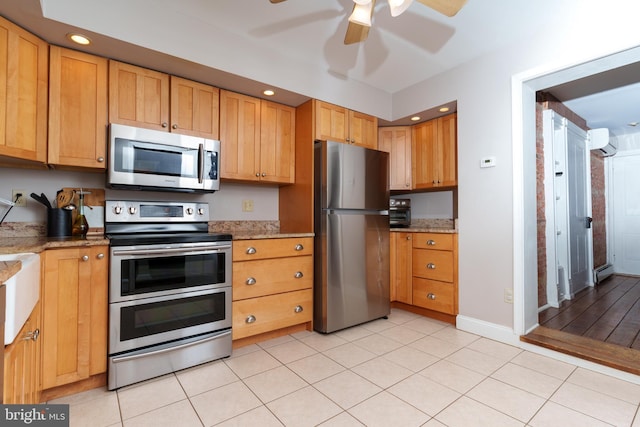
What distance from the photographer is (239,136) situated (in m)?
2.69

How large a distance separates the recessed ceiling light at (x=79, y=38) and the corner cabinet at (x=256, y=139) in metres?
0.94

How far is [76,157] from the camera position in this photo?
2008 mm

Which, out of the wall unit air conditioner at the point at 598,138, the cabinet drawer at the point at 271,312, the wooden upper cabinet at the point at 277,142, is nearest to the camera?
the cabinet drawer at the point at 271,312

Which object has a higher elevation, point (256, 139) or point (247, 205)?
point (256, 139)

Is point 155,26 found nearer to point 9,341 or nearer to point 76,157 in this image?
point 76,157

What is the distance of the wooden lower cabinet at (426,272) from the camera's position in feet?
9.57

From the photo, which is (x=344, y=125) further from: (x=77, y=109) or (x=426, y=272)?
(x=77, y=109)

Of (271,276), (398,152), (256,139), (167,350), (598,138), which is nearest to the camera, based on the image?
(167,350)

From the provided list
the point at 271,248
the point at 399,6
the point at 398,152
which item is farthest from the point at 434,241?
the point at 399,6

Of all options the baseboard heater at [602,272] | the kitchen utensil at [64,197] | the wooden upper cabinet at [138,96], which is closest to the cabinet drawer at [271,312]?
the kitchen utensil at [64,197]

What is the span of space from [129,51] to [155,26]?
0.81ft

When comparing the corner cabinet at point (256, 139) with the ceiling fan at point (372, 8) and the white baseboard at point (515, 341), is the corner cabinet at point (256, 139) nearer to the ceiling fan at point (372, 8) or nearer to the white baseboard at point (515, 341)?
the ceiling fan at point (372, 8)

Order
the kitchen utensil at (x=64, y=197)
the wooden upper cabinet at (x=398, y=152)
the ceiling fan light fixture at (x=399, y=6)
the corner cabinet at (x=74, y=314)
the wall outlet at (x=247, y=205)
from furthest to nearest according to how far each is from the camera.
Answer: the wooden upper cabinet at (x=398, y=152)
the wall outlet at (x=247, y=205)
the kitchen utensil at (x=64, y=197)
the corner cabinet at (x=74, y=314)
the ceiling fan light fixture at (x=399, y=6)

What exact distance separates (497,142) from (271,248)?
7.06 ft
